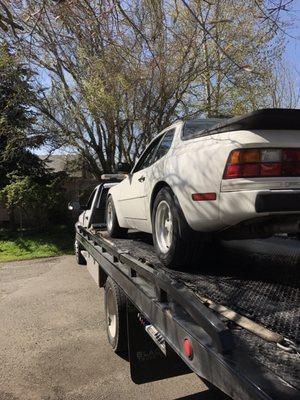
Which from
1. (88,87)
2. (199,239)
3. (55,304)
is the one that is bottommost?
(55,304)

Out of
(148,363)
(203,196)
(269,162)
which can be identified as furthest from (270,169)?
(148,363)

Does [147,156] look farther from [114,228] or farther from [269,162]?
[269,162]

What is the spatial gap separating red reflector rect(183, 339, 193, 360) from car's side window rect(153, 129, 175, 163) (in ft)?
8.26

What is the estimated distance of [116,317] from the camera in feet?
15.9

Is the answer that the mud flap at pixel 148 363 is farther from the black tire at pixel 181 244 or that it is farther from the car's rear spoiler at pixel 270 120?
the car's rear spoiler at pixel 270 120

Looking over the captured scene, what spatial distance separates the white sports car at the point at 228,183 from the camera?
3.36 meters

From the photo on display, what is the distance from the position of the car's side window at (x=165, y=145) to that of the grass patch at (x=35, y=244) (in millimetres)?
10337

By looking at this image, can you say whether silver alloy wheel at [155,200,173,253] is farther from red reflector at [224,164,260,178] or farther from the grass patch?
the grass patch

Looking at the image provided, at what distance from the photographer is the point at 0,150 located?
19109 mm

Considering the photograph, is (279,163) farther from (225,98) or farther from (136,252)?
(225,98)

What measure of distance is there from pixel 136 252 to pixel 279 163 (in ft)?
6.80

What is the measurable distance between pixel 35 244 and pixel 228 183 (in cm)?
1364

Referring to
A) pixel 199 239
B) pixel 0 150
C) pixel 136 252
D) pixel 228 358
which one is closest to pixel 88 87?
pixel 0 150

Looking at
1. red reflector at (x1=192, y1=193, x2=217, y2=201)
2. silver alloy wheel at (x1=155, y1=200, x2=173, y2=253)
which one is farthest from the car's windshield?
red reflector at (x1=192, y1=193, x2=217, y2=201)
